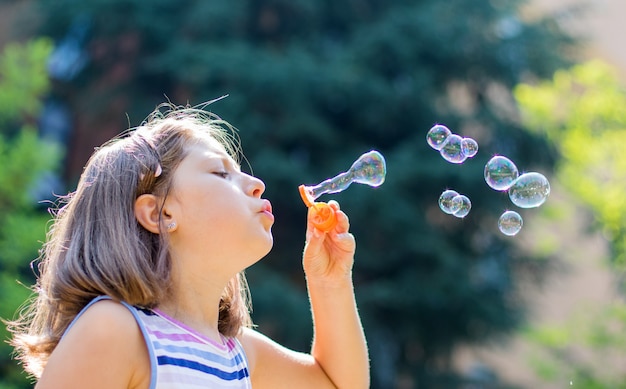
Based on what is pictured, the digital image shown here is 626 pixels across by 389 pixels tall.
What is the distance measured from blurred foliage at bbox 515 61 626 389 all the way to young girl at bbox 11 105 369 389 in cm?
720

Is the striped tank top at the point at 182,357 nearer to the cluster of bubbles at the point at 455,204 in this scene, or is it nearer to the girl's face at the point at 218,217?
the girl's face at the point at 218,217

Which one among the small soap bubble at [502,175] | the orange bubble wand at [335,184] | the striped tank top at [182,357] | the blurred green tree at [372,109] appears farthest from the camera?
the blurred green tree at [372,109]

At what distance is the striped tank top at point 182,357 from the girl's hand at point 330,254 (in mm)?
310

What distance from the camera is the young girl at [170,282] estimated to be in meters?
1.72

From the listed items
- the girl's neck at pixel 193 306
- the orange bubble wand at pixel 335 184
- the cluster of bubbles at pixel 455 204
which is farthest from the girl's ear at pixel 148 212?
the cluster of bubbles at pixel 455 204

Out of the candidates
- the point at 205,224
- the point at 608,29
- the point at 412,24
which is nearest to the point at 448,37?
the point at 412,24

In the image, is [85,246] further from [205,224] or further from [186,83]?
[186,83]

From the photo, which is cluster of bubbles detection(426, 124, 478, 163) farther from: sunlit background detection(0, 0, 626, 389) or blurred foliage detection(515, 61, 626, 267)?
blurred foliage detection(515, 61, 626, 267)

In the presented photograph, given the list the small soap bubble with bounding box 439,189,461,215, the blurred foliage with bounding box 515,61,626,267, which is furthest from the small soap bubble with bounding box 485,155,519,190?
the blurred foliage with bounding box 515,61,626,267

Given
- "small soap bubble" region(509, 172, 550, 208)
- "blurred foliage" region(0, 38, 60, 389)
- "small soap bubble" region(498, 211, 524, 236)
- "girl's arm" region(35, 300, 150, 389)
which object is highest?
"small soap bubble" region(509, 172, 550, 208)

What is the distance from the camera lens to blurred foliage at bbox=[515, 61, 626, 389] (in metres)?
9.15

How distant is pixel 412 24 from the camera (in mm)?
9367

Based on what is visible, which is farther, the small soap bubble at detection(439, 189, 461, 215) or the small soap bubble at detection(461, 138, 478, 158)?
the small soap bubble at detection(461, 138, 478, 158)

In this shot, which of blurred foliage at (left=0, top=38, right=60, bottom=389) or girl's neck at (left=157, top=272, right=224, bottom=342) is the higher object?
girl's neck at (left=157, top=272, right=224, bottom=342)
